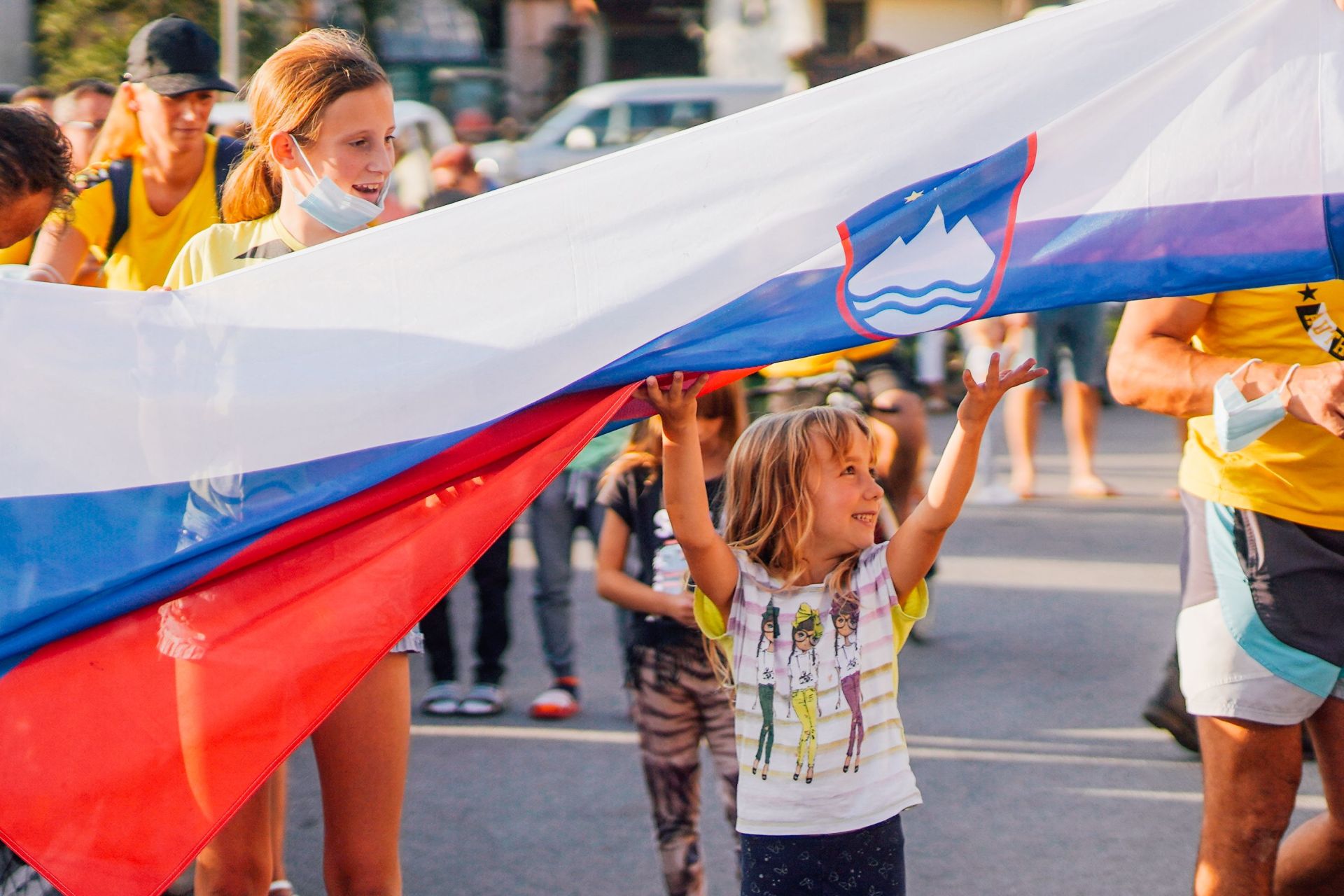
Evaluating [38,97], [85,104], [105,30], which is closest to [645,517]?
[85,104]

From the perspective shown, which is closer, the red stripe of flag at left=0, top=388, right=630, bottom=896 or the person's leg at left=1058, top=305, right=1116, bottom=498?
the red stripe of flag at left=0, top=388, right=630, bottom=896

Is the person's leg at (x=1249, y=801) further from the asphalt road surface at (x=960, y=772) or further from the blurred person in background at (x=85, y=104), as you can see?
the blurred person in background at (x=85, y=104)

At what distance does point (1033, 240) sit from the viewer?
2812 millimetres

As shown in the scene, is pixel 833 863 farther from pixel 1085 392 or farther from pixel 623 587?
pixel 1085 392

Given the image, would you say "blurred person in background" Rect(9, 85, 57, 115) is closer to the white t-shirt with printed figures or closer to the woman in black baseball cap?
the woman in black baseball cap

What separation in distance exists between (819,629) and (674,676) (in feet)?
3.23

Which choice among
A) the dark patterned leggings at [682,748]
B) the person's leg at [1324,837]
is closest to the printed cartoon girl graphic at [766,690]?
the dark patterned leggings at [682,748]

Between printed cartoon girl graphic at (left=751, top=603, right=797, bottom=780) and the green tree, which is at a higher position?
the green tree

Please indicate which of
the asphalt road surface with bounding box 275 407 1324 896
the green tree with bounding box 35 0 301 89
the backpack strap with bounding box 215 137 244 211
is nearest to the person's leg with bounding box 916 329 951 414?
the asphalt road surface with bounding box 275 407 1324 896

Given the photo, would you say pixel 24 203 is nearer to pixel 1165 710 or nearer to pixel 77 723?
pixel 77 723

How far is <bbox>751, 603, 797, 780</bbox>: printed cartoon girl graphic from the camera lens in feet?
9.53

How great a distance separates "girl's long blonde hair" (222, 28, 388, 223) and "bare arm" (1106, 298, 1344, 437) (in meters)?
1.53

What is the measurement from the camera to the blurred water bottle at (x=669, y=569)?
3988mm

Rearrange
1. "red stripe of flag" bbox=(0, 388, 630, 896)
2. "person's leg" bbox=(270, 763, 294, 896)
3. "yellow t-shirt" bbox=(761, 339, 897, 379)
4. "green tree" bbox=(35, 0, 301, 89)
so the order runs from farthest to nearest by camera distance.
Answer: "green tree" bbox=(35, 0, 301, 89) → "yellow t-shirt" bbox=(761, 339, 897, 379) → "person's leg" bbox=(270, 763, 294, 896) → "red stripe of flag" bbox=(0, 388, 630, 896)
